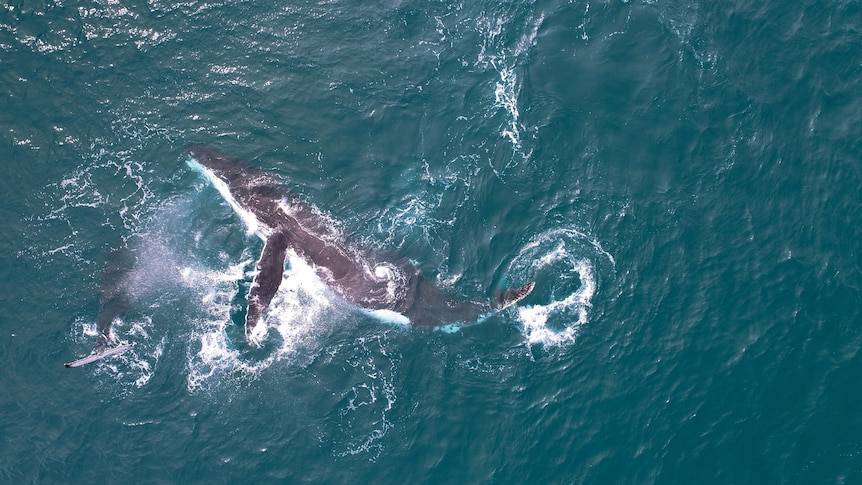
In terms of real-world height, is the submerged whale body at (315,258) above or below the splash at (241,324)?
above

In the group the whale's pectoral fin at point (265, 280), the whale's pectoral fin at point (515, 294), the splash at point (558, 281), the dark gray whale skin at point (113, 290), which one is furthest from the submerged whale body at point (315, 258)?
the dark gray whale skin at point (113, 290)

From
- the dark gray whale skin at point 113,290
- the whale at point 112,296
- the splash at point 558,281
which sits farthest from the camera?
the dark gray whale skin at point 113,290

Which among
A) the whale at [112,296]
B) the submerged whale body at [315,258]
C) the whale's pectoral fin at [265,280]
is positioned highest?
the submerged whale body at [315,258]

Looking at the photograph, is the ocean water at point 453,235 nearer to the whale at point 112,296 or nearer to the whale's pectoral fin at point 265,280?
the whale at point 112,296

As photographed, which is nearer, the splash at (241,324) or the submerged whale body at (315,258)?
the splash at (241,324)

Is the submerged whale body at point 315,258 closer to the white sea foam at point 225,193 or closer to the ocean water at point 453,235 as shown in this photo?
the white sea foam at point 225,193

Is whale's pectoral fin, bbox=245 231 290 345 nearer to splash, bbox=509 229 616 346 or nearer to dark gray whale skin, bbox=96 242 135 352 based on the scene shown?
dark gray whale skin, bbox=96 242 135 352

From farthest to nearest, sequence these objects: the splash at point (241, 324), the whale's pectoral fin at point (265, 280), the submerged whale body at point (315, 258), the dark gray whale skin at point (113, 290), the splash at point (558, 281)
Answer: the submerged whale body at point (315, 258)
the dark gray whale skin at point (113, 290)
the whale's pectoral fin at point (265, 280)
the splash at point (241, 324)
the splash at point (558, 281)

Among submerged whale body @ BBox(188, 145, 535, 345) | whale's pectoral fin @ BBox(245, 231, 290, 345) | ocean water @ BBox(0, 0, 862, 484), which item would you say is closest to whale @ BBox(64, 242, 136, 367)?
ocean water @ BBox(0, 0, 862, 484)
